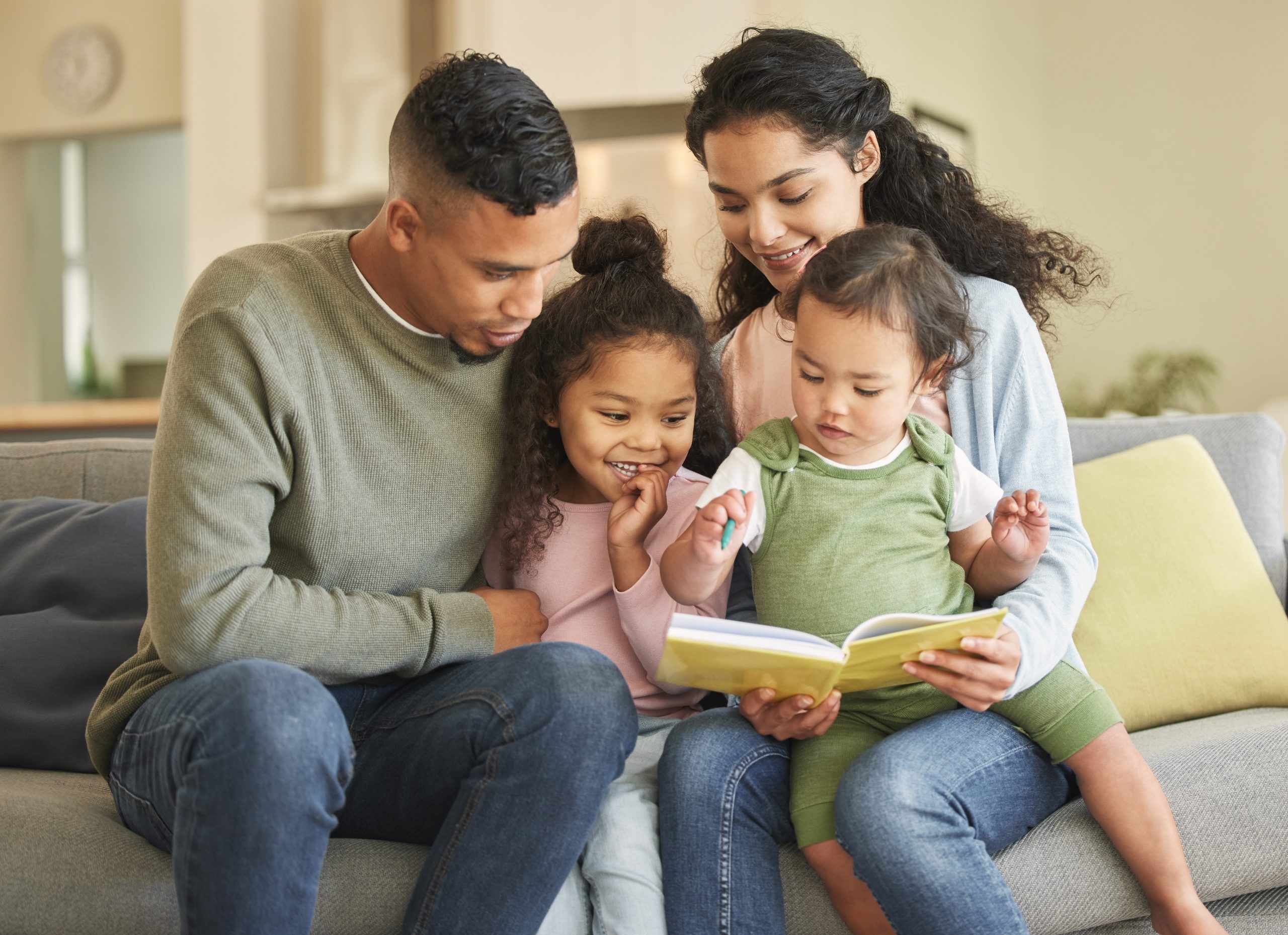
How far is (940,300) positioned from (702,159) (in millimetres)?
497

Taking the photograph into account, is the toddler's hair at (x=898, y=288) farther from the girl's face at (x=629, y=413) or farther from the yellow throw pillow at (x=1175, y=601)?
the yellow throw pillow at (x=1175, y=601)

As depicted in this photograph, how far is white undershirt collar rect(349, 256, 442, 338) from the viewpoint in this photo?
4.42 ft

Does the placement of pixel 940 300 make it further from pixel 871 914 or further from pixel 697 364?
pixel 871 914

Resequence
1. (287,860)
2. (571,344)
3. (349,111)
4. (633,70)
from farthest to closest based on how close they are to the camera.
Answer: (349,111)
(633,70)
(571,344)
(287,860)

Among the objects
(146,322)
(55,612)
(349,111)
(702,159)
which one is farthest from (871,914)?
(146,322)

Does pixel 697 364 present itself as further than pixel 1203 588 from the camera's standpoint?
Answer: No

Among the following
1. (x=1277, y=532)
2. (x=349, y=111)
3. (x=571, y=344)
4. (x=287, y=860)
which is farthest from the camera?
(x=349, y=111)

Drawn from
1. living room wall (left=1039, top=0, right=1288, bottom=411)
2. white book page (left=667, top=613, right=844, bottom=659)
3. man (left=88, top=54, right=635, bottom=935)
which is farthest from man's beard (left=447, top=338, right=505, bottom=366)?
living room wall (left=1039, top=0, right=1288, bottom=411)

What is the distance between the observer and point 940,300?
1.34m

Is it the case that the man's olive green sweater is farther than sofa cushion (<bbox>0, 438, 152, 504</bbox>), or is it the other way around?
sofa cushion (<bbox>0, 438, 152, 504</bbox>)

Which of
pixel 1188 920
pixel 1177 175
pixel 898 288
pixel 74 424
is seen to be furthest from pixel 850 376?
pixel 1177 175

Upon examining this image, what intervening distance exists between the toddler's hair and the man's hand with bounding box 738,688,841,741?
0.41m

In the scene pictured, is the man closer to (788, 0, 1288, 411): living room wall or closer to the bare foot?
the bare foot

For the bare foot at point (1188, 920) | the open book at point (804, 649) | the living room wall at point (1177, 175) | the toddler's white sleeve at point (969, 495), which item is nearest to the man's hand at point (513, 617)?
the open book at point (804, 649)
